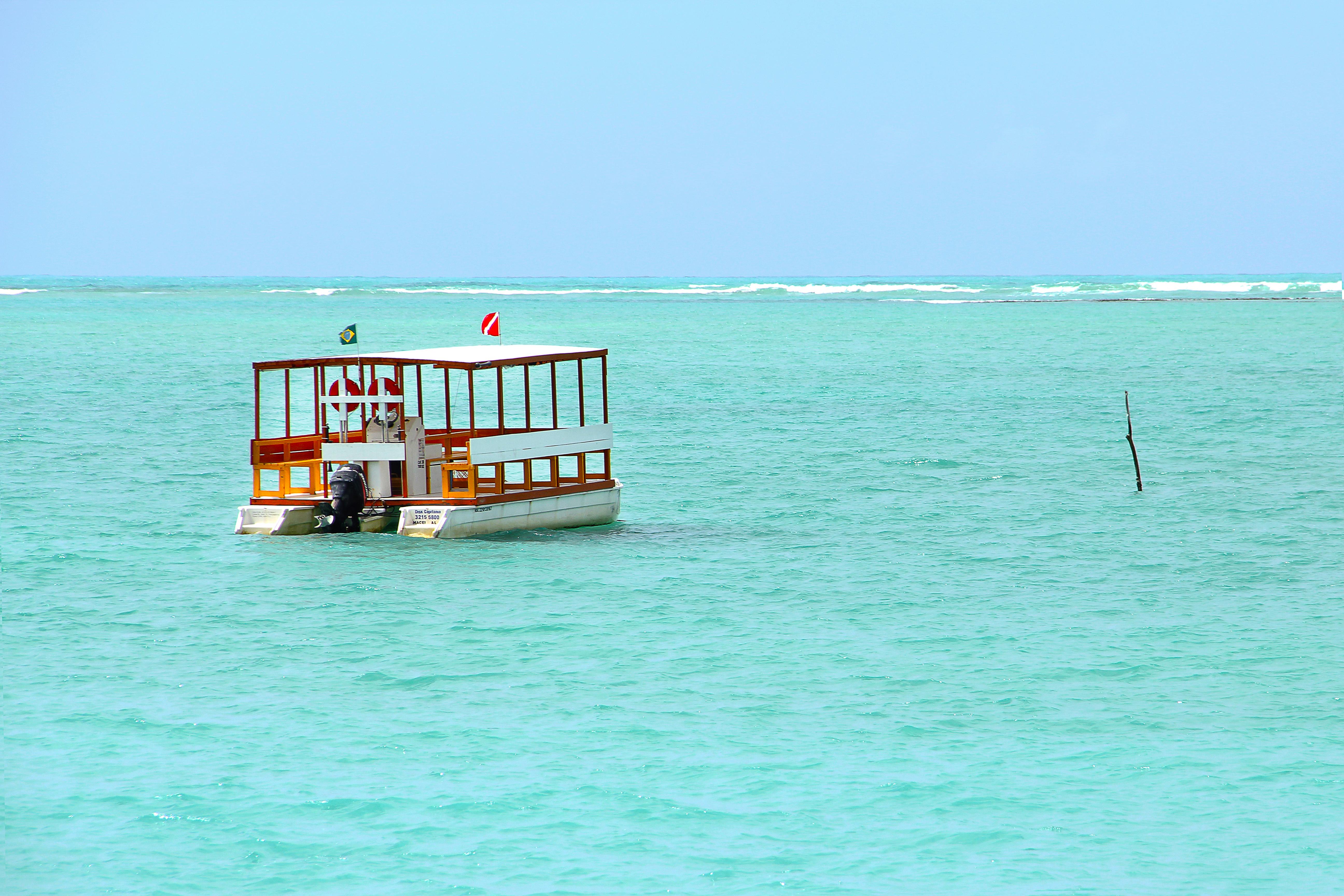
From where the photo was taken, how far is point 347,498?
20.6 m

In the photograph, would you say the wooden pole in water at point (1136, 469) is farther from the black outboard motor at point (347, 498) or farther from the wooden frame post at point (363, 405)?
the black outboard motor at point (347, 498)

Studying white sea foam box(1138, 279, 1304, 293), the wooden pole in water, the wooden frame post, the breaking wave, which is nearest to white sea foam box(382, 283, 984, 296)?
the breaking wave

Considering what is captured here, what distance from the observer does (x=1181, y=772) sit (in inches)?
454

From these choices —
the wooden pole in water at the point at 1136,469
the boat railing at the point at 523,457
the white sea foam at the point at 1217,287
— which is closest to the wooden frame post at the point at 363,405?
the boat railing at the point at 523,457

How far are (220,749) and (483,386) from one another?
116 feet

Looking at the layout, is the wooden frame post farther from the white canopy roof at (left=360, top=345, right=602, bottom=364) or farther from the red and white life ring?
the white canopy roof at (left=360, top=345, right=602, bottom=364)

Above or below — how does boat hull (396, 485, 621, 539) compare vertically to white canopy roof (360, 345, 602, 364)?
below

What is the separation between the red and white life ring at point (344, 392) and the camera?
20.5 meters

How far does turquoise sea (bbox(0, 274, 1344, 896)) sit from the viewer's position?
10234 millimetres

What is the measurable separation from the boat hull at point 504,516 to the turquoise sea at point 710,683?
0.25m

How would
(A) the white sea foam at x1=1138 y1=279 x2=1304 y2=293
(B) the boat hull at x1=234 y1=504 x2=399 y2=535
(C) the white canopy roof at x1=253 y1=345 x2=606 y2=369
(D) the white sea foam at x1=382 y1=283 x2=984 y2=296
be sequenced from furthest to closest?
1. (D) the white sea foam at x1=382 y1=283 x2=984 y2=296
2. (A) the white sea foam at x1=1138 y1=279 x2=1304 y2=293
3. (B) the boat hull at x1=234 y1=504 x2=399 y2=535
4. (C) the white canopy roof at x1=253 y1=345 x2=606 y2=369

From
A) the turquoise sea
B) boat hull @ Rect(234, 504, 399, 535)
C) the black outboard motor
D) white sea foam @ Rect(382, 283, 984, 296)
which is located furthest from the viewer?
white sea foam @ Rect(382, 283, 984, 296)

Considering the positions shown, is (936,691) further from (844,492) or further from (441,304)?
(441,304)

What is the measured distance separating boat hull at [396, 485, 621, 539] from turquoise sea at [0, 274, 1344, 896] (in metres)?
0.25
